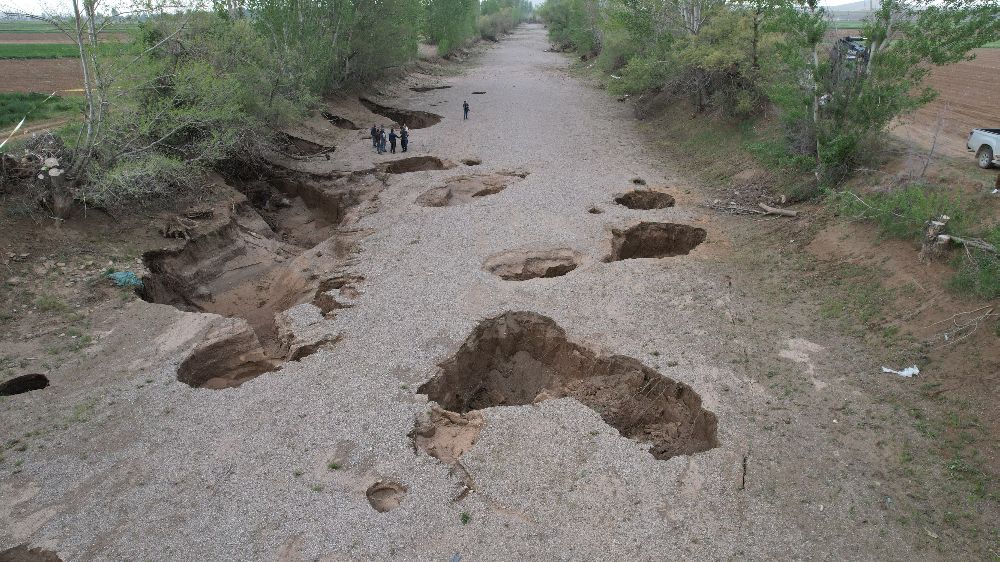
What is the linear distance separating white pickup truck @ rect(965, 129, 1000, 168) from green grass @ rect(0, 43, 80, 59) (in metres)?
48.6

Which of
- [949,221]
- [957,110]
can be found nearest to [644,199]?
[949,221]

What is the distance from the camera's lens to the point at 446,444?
916 centimetres

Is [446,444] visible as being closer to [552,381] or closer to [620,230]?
[552,381]

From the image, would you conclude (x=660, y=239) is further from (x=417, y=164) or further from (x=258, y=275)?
(x=258, y=275)

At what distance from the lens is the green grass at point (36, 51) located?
41.5m

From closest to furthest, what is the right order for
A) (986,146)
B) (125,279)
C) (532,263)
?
(125,279) → (986,146) → (532,263)

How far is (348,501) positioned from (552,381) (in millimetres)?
5018

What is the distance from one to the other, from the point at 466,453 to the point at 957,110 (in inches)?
973

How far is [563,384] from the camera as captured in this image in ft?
37.4

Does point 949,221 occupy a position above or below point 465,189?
above

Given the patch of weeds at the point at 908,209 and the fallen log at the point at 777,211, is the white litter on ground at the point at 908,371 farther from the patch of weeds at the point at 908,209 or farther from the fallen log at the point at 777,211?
the fallen log at the point at 777,211

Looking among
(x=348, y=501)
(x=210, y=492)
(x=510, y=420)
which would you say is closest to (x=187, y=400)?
(x=210, y=492)

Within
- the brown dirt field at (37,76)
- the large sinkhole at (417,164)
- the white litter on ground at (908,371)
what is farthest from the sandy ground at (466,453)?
the brown dirt field at (37,76)

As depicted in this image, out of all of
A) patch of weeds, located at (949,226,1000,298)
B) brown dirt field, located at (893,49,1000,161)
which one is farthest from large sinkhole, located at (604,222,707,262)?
patch of weeds, located at (949,226,1000,298)
